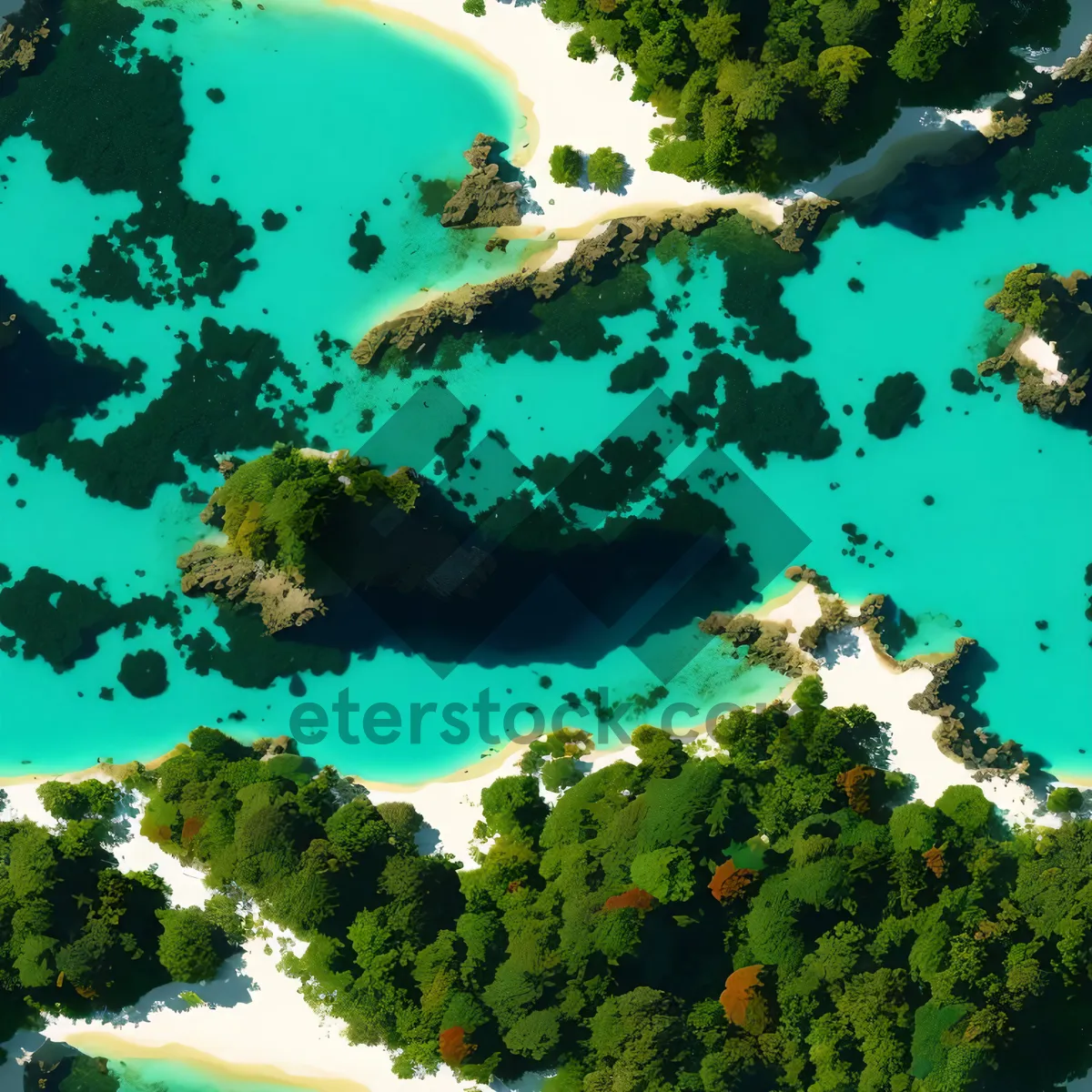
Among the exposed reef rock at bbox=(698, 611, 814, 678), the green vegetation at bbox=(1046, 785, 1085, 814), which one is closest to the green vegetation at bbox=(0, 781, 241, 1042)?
the exposed reef rock at bbox=(698, 611, 814, 678)

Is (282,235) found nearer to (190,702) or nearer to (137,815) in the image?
(190,702)

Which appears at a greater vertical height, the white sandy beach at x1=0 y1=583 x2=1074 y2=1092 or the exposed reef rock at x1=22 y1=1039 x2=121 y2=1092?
the white sandy beach at x1=0 y1=583 x2=1074 y2=1092

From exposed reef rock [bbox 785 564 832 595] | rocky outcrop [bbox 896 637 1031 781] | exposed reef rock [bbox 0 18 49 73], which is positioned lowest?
rocky outcrop [bbox 896 637 1031 781]

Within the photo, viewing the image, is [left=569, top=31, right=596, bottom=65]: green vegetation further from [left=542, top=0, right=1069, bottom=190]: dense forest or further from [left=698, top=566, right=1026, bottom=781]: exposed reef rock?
[left=698, top=566, right=1026, bottom=781]: exposed reef rock

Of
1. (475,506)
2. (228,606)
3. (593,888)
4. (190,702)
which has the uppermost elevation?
(475,506)

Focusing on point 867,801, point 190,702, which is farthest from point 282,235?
point 867,801

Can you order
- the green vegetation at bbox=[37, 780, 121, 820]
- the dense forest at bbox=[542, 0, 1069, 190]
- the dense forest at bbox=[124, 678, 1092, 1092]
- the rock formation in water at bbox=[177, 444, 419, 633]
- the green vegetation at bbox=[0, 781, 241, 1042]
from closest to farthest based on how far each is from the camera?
the dense forest at bbox=[124, 678, 1092, 1092]
the rock formation in water at bbox=[177, 444, 419, 633]
the dense forest at bbox=[542, 0, 1069, 190]
the green vegetation at bbox=[0, 781, 241, 1042]
the green vegetation at bbox=[37, 780, 121, 820]

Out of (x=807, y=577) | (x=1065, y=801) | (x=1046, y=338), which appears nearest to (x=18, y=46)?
(x=807, y=577)
